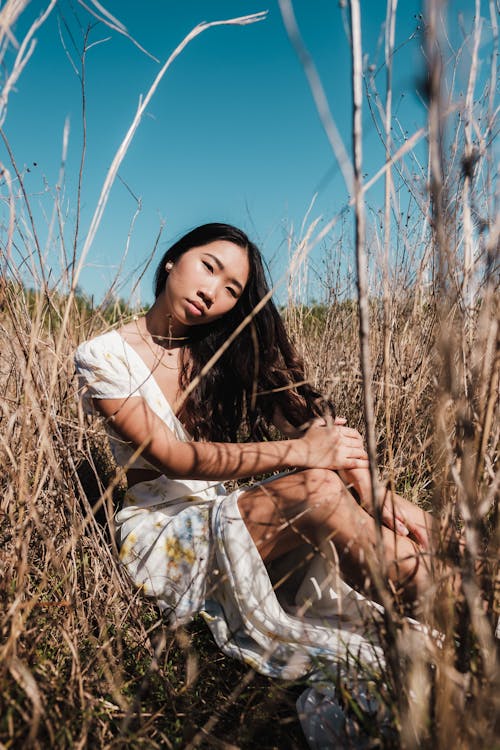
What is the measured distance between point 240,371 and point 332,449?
21.8 inches

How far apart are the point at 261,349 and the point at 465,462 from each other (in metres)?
1.29

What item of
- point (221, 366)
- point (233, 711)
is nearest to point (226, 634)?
point (233, 711)

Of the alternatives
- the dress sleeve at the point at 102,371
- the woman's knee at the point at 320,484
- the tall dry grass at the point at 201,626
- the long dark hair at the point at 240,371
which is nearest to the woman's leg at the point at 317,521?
the woman's knee at the point at 320,484

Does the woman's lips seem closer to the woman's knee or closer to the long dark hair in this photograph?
the long dark hair

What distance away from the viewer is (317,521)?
123 cm

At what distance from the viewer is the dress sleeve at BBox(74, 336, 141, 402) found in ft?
4.48

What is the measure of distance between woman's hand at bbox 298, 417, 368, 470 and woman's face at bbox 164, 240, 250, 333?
461 millimetres

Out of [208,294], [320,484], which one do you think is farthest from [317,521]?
[208,294]

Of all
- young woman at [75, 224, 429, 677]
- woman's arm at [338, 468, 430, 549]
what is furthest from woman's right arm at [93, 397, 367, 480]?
woman's arm at [338, 468, 430, 549]

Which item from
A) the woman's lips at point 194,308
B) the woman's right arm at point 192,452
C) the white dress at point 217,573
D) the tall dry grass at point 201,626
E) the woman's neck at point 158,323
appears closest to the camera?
the tall dry grass at point 201,626

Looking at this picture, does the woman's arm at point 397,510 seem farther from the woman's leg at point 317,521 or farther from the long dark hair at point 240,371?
the long dark hair at point 240,371

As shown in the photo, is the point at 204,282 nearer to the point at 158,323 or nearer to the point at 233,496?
the point at 158,323

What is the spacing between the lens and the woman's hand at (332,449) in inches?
54.9

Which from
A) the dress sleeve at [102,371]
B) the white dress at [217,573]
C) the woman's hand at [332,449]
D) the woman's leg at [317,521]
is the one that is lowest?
the white dress at [217,573]
